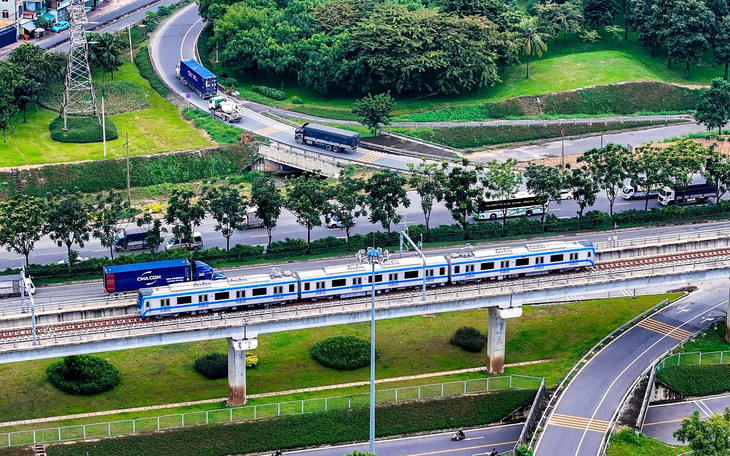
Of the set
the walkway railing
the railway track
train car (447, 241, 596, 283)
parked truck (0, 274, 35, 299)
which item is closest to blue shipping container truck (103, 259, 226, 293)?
the railway track

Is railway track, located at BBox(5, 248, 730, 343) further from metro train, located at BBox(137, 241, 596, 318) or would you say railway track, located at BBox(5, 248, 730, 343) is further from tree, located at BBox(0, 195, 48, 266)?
tree, located at BBox(0, 195, 48, 266)

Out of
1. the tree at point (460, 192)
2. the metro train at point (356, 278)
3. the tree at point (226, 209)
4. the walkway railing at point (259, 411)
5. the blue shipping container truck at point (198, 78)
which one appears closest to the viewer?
the walkway railing at point (259, 411)

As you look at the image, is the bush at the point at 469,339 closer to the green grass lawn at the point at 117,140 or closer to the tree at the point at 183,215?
the tree at the point at 183,215

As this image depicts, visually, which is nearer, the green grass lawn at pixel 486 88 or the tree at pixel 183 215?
the tree at pixel 183 215

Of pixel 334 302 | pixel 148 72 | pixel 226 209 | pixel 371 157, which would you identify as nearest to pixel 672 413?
pixel 334 302

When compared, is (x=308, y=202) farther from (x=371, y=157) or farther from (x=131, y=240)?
(x=371, y=157)

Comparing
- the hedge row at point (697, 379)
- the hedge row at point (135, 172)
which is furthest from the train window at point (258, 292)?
the hedge row at point (135, 172)
